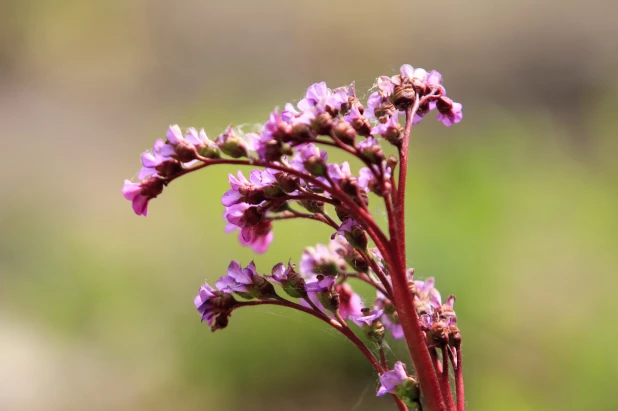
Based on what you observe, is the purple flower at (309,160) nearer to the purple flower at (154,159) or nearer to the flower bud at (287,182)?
the flower bud at (287,182)

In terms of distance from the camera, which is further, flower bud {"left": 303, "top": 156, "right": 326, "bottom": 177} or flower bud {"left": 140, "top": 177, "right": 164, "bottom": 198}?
flower bud {"left": 140, "top": 177, "right": 164, "bottom": 198}

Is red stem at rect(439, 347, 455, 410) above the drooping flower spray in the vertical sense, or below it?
below

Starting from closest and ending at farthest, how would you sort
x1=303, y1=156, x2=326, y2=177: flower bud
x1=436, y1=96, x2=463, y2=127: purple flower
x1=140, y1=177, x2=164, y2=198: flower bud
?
x1=303, y1=156, x2=326, y2=177: flower bud < x1=140, y1=177, x2=164, y2=198: flower bud < x1=436, y1=96, x2=463, y2=127: purple flower

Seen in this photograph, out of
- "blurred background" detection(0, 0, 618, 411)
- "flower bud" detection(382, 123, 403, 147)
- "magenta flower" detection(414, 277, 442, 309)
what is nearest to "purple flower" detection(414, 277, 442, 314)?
"magenta flower" detection(414, 277, 442, 309)

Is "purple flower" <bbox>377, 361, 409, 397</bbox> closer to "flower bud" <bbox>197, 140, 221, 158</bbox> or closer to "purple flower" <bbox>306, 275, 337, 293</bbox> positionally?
"purple flower" <bbox>306, 275, 337, 293</bbox>

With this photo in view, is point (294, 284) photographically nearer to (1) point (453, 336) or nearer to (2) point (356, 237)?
(2) point (356, 237)

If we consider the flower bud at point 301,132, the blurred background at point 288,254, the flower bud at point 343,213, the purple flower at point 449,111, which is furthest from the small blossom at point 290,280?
the blurred background at point 288,254

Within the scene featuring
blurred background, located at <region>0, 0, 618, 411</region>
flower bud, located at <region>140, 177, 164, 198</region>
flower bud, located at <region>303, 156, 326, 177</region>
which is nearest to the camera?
flower bud, located at <region>303, 156, 326, 177</region>

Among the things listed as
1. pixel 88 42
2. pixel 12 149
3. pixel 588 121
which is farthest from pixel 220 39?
pixel 588 121
